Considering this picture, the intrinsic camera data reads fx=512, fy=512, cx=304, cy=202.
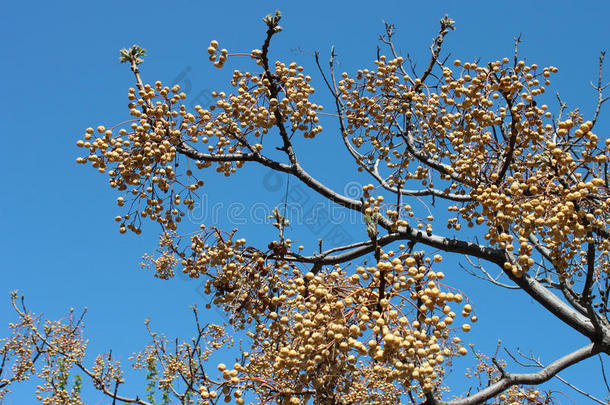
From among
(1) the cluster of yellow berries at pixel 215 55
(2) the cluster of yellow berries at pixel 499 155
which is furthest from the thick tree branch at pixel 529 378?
(1) the cluster of yellow berries at pixel 215 55

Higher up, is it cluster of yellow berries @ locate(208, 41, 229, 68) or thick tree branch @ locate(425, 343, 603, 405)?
cluster of yellow berries @ locate(208, 41, 229, 68)

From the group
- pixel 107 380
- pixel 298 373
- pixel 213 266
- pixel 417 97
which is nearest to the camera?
pixel 298 373

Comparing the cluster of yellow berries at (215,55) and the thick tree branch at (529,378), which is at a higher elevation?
the cluster of yellow berries at (215,55)

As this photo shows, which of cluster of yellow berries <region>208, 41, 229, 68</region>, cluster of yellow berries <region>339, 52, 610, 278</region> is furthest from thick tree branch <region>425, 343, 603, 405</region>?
cluster of yellow berries <region>208, 41, 229, 68</region>

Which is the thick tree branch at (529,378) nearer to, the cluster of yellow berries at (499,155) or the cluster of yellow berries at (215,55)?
the cluster of yellow berries at (499,155)

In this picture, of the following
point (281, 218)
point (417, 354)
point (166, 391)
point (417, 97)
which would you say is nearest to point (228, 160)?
point (281, 218)

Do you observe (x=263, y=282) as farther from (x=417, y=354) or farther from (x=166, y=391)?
(x=166, y=391)

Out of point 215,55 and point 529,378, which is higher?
point 215,55

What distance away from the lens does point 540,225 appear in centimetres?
333

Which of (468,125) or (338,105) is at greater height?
(338,105)

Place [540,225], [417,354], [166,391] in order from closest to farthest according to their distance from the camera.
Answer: [417,354]
[540,225]
[166,391]

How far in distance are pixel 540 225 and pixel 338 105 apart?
2.57m

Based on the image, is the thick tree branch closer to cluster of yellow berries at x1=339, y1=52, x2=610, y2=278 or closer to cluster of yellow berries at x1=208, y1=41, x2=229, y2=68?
cluster of yellow berries at x1=339, y1=52, x2=610, y2=278

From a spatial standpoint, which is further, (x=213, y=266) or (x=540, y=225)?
(x=213, y=266)
